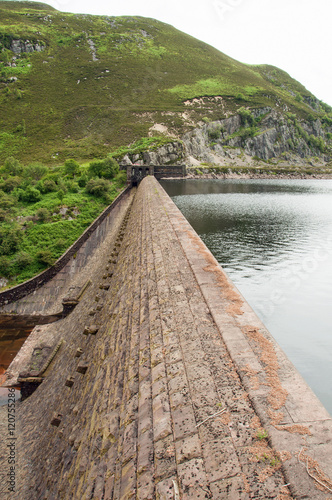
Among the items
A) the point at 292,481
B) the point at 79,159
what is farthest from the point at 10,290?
the point at 79,159

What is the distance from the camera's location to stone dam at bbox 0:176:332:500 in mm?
2436

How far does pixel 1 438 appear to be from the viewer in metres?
9.31

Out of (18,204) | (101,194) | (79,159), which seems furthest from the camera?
(79,159)

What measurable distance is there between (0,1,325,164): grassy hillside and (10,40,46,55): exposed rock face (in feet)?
1.10

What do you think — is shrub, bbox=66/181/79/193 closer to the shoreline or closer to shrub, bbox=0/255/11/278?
shrub, bbox=0/255/11/278

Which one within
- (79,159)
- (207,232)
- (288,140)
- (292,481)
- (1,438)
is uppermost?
(288,140)

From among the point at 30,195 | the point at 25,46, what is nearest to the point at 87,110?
the point at 25,46

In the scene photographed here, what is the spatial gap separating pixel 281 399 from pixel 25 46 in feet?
406

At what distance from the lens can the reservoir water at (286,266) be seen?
38.4 ft

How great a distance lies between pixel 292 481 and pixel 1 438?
10401 millimetres

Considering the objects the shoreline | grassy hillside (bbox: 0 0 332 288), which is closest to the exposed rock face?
grassy hillside (bbox: 0 0 332 288)

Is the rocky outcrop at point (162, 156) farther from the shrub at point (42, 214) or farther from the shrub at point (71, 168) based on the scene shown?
the shrub at point (42, 214)

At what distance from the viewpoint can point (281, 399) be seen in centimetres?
309

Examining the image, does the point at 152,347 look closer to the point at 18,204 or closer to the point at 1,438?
the point at 1,438
